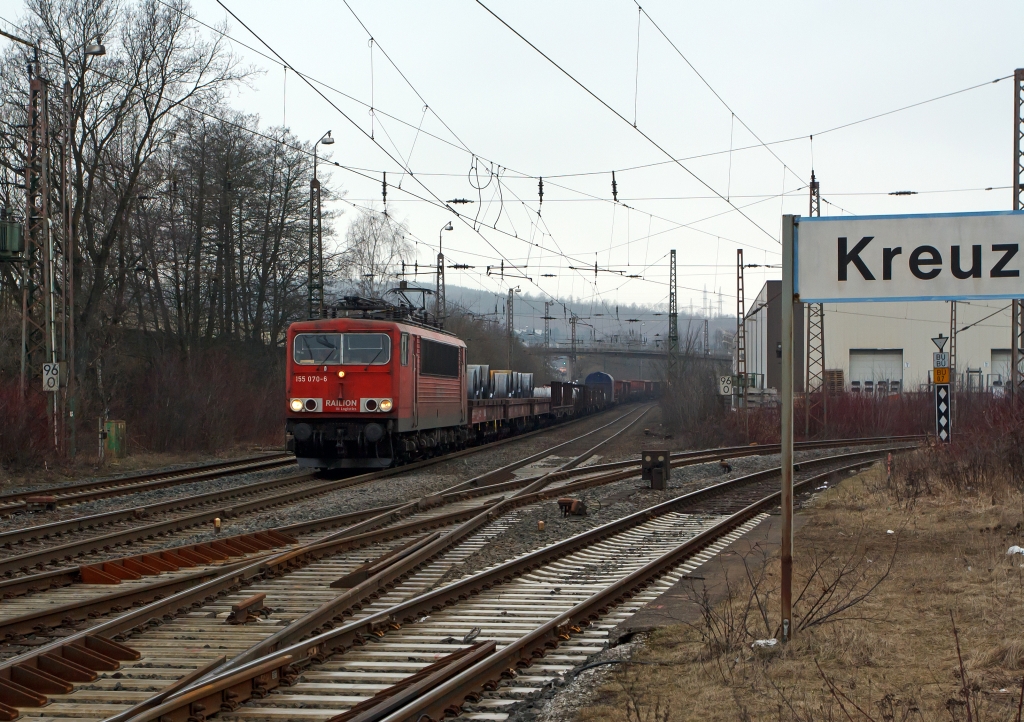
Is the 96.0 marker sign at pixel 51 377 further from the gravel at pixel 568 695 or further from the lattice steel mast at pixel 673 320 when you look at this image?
the lattice steel mast at pixel 673 320

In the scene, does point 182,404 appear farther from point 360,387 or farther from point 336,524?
point 336,524

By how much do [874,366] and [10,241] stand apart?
153 ft

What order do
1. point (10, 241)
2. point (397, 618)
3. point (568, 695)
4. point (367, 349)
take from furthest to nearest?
point (10, 241) → point (367, 349) → point (397, 618) → point (568, 695)

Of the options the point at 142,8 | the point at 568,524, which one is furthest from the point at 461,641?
the point at 142,8

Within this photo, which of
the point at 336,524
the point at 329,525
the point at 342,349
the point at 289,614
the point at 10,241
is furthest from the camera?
the point at 10,241

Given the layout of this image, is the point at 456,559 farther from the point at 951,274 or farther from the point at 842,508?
the point at 842,508

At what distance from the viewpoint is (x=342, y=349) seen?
20.4 m

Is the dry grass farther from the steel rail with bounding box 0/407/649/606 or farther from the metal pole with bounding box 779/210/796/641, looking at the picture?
the steel rail with bounding box 0/407/649/606

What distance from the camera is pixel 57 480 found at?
778 inches

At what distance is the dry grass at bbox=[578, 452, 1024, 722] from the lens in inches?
212

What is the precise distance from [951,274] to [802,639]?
8.64 ft

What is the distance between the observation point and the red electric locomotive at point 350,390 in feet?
65.9

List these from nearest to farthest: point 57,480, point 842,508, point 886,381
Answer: point 842,508 → point 57,480 → point 886,381

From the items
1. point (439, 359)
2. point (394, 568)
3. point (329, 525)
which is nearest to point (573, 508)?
point (329, 525)
